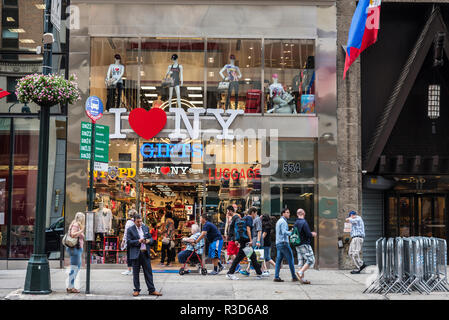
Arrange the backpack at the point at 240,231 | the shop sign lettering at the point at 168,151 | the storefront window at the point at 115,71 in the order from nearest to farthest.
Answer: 1. the backpack at the point at 240,231
2. the shop sign lettering at the point at 168,151
3. the storefront window at the point at 115,71

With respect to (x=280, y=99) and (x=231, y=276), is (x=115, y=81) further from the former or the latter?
(x=231, y=276)

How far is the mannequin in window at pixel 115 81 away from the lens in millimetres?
17641

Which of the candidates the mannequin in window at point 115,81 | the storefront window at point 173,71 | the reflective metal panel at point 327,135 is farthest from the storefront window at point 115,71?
the reflective metal panel at point 327,135

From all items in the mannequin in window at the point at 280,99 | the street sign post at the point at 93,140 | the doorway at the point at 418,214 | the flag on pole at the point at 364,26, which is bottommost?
the doorway at the point at 418,214

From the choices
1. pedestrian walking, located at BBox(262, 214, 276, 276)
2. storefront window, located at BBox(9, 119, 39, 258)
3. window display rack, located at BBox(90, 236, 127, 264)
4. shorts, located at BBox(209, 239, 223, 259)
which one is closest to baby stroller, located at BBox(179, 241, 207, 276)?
shorts, located at BBox(209, 239, 223, 259)

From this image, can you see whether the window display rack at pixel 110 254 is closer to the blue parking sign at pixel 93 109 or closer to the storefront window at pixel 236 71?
the blue parking sign at pixel 93 109

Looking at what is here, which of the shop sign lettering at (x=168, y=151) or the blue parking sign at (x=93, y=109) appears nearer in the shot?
the blue parking sign at (x=93, y=109)

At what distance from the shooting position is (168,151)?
17.4 meters

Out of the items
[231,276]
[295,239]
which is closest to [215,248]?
[231,276]

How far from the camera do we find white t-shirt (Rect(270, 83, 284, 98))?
1792 centimetres

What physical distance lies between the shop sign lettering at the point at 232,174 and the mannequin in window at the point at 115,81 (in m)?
3.69

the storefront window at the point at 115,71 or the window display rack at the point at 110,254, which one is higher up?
the storefront window at the point at 115,71

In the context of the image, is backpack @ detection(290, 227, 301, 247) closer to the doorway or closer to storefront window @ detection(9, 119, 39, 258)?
the doorway

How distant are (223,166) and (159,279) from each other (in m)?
4.34
